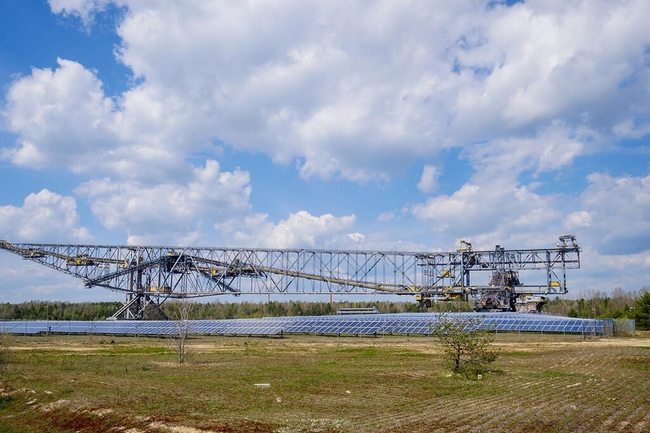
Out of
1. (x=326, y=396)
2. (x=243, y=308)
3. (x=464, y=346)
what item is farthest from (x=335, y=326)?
(x=243, y=308)

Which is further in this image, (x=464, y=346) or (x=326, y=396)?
(x=464, y=346)

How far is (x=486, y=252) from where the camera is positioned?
7538 centimetres

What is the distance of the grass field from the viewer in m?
17.3

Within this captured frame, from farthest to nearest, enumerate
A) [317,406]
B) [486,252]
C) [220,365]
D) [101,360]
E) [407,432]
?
[486,252]
[101,360]
[220,365]
[317,406]
[407,432]

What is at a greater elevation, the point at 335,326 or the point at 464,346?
the point at 464,346

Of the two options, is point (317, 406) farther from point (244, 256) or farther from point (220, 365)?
point (244, 256)

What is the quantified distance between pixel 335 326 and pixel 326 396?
51.8 meters

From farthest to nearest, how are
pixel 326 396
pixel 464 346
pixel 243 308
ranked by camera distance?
pixel 243 308, pixel 464 346, pixel 326 396

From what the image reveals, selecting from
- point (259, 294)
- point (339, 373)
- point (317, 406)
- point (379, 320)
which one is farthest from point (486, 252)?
point (317, 406)

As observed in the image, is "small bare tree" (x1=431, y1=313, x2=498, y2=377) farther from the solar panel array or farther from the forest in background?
the forest in background

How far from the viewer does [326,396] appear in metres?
23.1

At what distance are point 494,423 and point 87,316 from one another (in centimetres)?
13472

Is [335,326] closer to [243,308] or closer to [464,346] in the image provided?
[464,346]

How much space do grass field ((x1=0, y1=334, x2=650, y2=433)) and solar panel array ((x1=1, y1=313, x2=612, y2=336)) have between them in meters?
26.8
